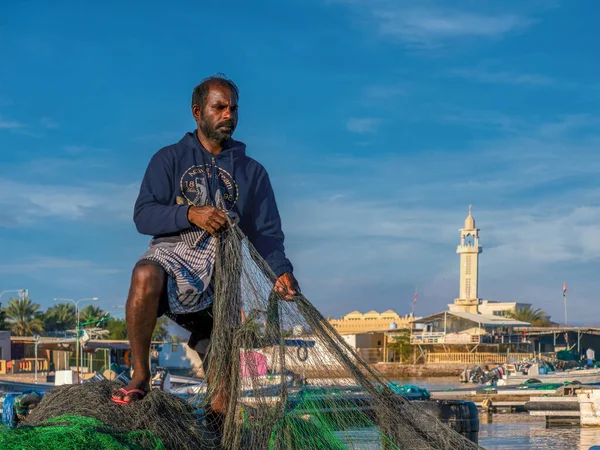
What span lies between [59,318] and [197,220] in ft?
281

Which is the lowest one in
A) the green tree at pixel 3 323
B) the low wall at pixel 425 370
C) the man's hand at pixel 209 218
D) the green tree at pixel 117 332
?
the low wall at pixel 425 370

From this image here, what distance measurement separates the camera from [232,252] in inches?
139

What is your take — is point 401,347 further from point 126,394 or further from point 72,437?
point 72,437

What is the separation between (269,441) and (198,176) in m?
1.10

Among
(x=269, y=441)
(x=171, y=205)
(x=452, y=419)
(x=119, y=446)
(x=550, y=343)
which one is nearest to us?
(x=119, y=446)

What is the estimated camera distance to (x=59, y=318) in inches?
3388

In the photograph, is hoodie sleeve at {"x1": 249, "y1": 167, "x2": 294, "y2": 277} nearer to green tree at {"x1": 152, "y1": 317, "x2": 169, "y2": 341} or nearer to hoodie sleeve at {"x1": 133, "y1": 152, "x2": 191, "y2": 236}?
hoodie sleeve at {"x1": 133, "y1": 152, "x2": 191, "y2": 236}

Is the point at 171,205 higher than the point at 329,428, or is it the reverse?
the point at 171,205

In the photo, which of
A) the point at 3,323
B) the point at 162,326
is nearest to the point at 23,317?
the point at 3,323

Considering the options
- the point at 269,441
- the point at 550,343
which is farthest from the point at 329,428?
the point at 550,343

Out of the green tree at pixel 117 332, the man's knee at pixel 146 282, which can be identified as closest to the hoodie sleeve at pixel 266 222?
the man's knee at pixel 146 282

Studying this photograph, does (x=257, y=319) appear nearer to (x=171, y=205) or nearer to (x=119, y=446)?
(x=171, y=205)

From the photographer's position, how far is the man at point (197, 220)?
347 centimetres

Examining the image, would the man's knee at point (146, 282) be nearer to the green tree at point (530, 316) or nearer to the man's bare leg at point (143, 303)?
the man's bare leg at point (143, 303)
